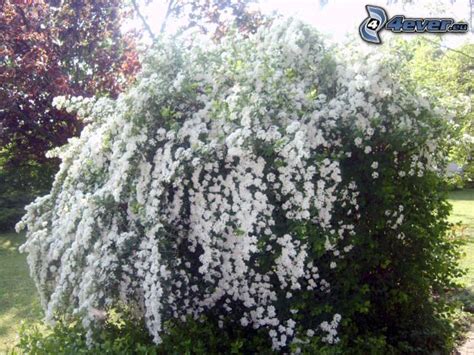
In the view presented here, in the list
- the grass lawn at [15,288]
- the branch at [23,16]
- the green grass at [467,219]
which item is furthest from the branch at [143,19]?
the green grass at [467,219]

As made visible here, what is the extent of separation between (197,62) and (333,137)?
1.14 meters

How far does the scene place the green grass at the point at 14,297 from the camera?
15.9 feet

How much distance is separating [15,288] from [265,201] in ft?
15.2

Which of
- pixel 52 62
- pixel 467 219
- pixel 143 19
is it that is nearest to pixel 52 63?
pixel 52 62

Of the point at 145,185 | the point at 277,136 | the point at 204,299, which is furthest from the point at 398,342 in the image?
the point at 145,185

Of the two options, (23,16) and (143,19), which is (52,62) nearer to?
(23,16)

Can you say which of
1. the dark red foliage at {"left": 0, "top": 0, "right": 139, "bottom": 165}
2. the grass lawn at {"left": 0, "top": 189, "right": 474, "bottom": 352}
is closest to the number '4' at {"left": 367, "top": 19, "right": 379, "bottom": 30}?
the grass lawn at {"left": 0, "top": 189, "right": 474, "bottom": 352}

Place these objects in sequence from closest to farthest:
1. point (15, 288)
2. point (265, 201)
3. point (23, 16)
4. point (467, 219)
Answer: point (265, 201), point (15, 288), point (23, 16), point (467, 219)

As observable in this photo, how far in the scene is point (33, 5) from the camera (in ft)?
27.2

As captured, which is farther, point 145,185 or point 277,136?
point 145,185

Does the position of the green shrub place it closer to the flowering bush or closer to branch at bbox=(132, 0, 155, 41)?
A: branch at bbox=(132, 0, 155, 41)

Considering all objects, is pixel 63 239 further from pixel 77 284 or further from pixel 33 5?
pixel 33 5

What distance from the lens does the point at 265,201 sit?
315 centimetres

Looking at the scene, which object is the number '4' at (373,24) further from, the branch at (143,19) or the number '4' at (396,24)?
the branch at (143,19)
